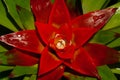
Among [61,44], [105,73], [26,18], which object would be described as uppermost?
[26,18]

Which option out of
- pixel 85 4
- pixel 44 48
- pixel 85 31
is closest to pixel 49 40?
pixel 44 48

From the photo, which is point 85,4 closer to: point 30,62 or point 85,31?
point 85,31

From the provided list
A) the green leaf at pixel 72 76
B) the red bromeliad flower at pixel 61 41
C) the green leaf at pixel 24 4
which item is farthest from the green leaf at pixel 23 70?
the green leaf at pixel 24 4

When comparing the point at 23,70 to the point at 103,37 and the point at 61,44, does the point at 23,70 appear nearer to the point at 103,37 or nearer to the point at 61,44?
the point at 61,44

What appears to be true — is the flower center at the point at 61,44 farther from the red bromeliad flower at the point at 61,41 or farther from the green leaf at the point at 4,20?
the green leaf at the point at 4,20

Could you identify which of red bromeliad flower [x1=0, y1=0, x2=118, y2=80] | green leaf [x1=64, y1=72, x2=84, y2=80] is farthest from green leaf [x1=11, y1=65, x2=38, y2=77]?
green leaf [x1=64, y1=72, x2=84, y2=80]

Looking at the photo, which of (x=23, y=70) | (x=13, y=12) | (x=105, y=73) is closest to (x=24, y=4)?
(x=13, y=12)

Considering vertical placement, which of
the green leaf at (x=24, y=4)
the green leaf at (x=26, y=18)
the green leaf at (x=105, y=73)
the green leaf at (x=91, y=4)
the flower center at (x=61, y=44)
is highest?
the green leaf at (x=24, y=4)

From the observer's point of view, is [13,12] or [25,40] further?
[13,12]
